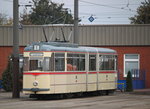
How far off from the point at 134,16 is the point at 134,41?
1212 inches

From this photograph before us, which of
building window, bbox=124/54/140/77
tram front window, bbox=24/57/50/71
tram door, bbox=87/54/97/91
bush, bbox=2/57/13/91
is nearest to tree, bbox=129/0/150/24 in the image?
building window, bbox=124/54/140/77

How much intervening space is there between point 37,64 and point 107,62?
643 centimetres

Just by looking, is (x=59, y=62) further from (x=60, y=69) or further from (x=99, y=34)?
(x=99, y=34)

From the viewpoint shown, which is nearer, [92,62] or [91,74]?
[91,74]

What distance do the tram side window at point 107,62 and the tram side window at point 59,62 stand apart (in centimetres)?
407

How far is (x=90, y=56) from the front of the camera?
1249 inches

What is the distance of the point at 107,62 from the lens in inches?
1320

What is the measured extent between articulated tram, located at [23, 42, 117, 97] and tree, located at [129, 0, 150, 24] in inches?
1556

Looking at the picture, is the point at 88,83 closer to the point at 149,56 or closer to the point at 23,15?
the point at 149,56

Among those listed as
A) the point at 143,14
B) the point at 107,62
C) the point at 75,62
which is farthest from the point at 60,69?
the point at 143,14

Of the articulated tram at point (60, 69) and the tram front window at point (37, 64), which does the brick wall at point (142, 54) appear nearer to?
the articulated tram at point (60, 69)

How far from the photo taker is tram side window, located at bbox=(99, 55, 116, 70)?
32.9 meters

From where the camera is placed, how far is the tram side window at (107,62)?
32.9m

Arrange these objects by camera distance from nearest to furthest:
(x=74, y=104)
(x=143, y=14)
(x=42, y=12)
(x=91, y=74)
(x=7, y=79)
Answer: (x=74, y=104) < (x=91, y=74) < (x=7, y=79) < (x=143, y=14) < (x=42, y=12)
